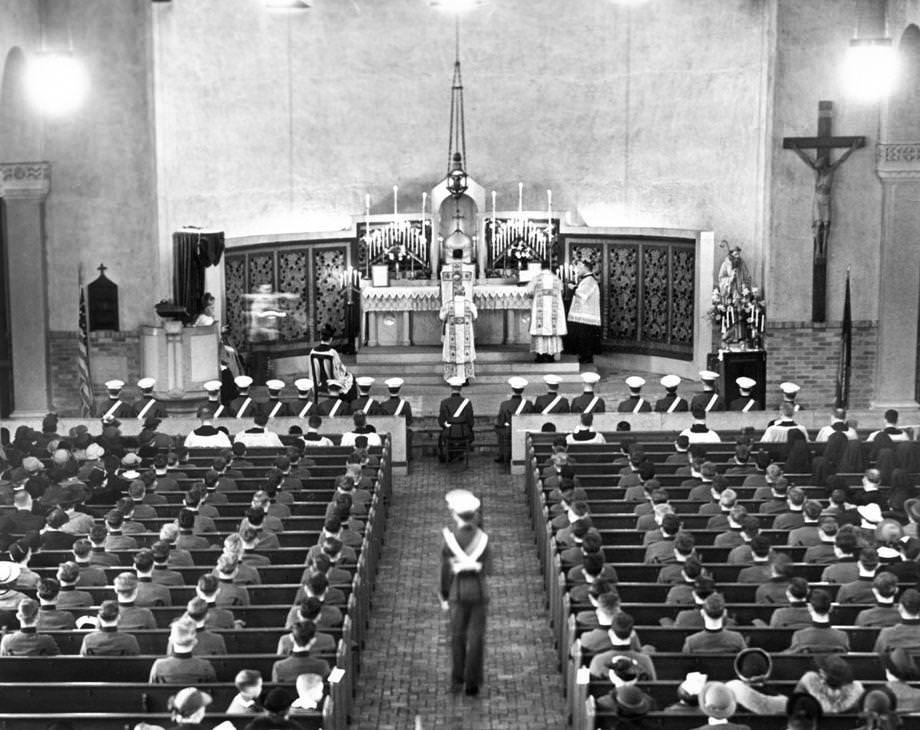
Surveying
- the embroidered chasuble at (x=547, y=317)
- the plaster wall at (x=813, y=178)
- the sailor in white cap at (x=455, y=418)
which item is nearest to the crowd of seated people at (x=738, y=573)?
the sailor in white cap at (x=455, y=418)

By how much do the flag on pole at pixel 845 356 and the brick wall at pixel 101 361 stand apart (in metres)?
10.7

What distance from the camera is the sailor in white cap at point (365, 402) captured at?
837 inches

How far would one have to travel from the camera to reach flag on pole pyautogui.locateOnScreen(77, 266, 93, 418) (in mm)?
22781

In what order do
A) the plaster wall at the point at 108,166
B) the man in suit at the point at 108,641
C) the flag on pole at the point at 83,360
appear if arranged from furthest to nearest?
the plaster wall at the point at 108,166
the flag on pole at the point at 83,360
the man in suit at the point at 108,641

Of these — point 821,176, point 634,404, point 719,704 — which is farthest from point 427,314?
point 719,704

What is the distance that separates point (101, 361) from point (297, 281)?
4555mm

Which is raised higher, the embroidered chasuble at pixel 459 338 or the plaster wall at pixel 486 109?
the plaster wall at pixel 486 109

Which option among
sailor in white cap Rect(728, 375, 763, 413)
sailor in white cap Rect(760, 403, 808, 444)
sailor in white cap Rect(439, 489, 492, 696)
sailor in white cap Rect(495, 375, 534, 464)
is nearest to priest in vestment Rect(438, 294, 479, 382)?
sailor in white cap Rect(495, 375, 534, 464)

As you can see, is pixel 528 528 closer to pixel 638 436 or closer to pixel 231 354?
pixel 638 436

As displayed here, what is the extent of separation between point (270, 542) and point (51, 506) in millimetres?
2323

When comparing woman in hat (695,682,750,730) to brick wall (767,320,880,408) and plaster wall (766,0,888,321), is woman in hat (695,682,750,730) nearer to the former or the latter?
brick wall (767,320,880,408)

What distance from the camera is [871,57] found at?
2128 centimetres

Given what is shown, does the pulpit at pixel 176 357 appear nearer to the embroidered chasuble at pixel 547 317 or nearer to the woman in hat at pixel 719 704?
the embroidered chasuble at pixel 547 317

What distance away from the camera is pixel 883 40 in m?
21.5
